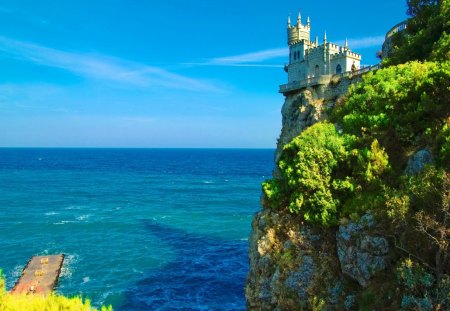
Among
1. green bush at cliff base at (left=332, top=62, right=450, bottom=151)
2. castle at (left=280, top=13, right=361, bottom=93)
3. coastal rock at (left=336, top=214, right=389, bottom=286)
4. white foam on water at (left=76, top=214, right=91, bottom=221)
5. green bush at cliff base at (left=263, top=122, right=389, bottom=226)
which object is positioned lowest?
white foam on water at (left=76, top=214, right=91, bottom=221)

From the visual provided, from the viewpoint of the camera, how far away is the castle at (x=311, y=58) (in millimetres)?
48375

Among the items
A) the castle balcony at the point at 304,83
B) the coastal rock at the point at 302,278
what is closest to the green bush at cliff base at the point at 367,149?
the coastal rock at the point at 302,278

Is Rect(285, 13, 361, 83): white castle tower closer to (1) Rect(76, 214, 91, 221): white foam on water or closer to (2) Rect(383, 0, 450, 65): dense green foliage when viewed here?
(2) Rect(383, 0, 450, 65): dense green foliage

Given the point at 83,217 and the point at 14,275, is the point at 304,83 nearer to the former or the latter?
the point at 14,275

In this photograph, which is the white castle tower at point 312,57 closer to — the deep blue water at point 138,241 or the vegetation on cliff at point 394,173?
the vegetation on cliff at point 394,173

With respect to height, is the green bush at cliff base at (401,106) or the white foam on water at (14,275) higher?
the green bush at cliff base at (401,106)

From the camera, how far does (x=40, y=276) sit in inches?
1673

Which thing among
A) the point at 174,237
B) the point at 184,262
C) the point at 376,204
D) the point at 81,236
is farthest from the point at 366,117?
the point at 81,236

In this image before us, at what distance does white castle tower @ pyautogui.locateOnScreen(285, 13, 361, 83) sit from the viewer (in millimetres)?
48750

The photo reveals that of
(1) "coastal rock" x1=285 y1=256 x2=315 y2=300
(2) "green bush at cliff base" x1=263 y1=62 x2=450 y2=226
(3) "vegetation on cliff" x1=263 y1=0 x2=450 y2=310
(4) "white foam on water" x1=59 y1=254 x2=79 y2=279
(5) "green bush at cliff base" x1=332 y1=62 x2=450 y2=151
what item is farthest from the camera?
(4) "white foam on water" x1=59 y1=254 x2=79 y2=279

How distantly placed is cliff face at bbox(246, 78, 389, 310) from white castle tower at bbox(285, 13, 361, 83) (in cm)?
2866

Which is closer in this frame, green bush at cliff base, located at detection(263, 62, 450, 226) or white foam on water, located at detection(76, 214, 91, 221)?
green bush at cliff base, located at detection(263, 62, 450, 226)

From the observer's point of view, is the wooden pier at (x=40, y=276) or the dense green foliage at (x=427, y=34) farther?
the wooden pier at (x=40, y=276)

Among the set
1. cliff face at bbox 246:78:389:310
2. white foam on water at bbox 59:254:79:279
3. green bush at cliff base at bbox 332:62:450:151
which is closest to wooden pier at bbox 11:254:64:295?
white foam on water at bbox 59:254:79:279
